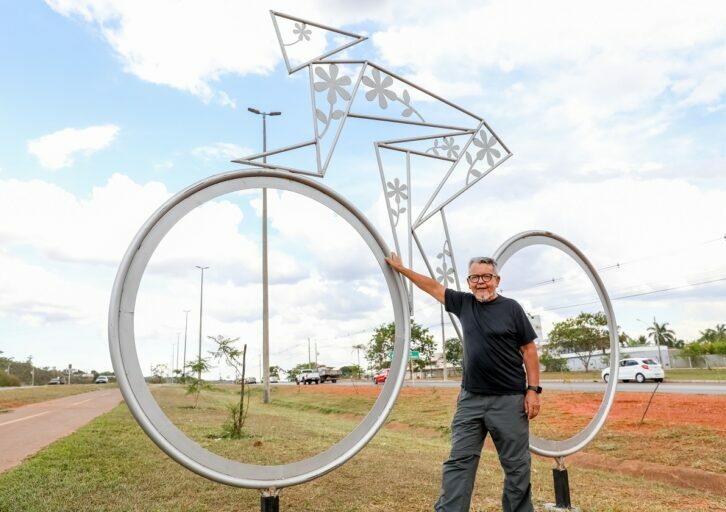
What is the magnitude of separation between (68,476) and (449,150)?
500cm

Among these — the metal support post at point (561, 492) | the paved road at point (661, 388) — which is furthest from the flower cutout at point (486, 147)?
the paved road at point (661, 388)

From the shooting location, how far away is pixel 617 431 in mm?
9336

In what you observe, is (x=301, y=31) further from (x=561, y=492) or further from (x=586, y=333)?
(x=586, y=333)

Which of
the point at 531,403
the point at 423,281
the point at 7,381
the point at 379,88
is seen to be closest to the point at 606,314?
the point at 531,403

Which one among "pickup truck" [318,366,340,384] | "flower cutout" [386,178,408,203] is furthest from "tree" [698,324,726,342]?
"flower cutout" [386,178,408,203]

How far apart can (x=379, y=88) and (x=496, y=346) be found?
7.70 ft

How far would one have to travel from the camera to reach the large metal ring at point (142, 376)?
2787mm

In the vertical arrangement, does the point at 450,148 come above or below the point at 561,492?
above

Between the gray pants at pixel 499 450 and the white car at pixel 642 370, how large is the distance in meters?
20.4

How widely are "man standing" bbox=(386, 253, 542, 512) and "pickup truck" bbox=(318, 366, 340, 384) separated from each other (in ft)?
126

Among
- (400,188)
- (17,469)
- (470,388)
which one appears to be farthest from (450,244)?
(17,469)

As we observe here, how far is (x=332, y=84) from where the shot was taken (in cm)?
402

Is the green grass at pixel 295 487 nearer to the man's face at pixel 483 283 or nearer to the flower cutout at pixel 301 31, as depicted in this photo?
the man's face at pixel 483 283

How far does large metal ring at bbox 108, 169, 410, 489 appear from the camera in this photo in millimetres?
2787
